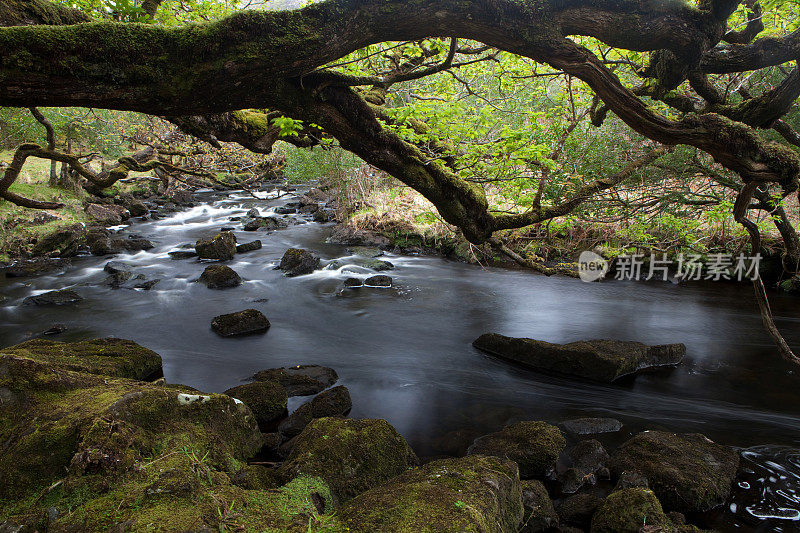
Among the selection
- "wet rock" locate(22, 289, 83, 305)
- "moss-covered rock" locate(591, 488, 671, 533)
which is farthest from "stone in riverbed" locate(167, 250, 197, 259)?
"moss-covered rock" locate(591, 488, 671, 533)

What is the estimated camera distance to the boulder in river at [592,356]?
27.3ft

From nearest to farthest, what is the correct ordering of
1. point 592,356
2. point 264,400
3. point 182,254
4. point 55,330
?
point 264,400 < point 592,356 < point 55,330 < point 182,254

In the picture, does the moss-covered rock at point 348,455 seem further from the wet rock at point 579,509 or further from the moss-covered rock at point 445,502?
the wet rock at point 579,509

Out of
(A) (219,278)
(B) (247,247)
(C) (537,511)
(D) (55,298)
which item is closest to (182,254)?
(B) (247,247)

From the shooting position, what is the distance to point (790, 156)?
4223mm

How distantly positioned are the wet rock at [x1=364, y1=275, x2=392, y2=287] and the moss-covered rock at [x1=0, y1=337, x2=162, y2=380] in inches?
287

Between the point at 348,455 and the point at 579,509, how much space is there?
263cm

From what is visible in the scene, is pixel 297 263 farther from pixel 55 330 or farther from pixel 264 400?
pixel 264 400

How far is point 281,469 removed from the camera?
14.6 ft

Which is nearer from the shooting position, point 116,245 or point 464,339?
point 464,339

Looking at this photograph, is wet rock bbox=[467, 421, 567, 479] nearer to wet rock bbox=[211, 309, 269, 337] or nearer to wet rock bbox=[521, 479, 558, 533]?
wet rock bbox=[521, 479, 558, 533]

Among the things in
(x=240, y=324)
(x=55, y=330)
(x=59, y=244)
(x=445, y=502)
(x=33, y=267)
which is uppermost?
(x=445, y=502)

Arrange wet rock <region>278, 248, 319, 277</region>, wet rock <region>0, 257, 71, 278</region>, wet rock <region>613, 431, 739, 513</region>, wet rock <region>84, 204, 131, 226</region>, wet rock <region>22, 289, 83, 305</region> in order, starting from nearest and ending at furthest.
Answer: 1. wet rock <region>613, 431, 739, 513</region>
2. wet rock <region>22, 289, 83, 305</region>
3. wet rock <region>0, 257, 71, 278</region>
4. wet rock <region>278, 248, 319, 277</region>
5. wet rock <region>84, 204, 131, 226</region>

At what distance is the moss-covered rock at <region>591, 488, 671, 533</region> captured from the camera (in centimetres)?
421
